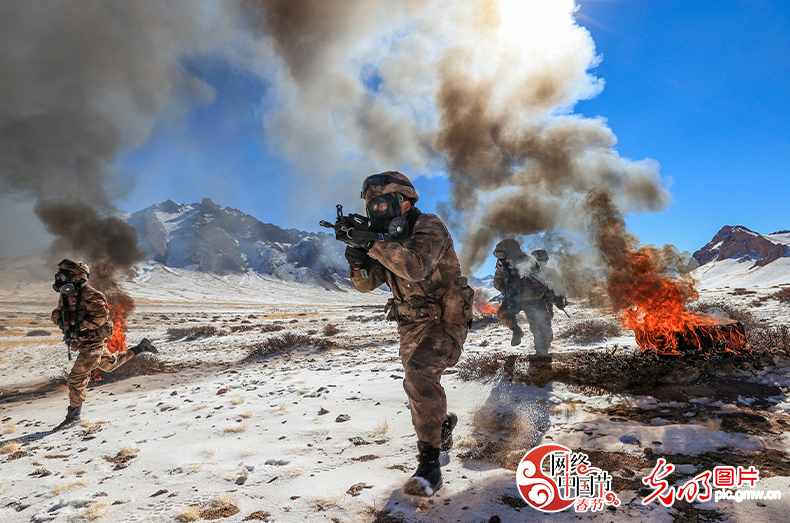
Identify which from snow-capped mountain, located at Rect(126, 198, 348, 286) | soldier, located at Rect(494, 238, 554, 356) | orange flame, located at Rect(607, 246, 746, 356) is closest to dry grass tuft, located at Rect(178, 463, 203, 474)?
soldier, located at Rect(494, 238, 554, 356)

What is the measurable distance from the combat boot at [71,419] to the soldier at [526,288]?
23.1 feet

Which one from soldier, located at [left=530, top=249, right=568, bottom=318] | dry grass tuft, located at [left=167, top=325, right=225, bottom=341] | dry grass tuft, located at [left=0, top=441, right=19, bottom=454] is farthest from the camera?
dry grass tuft, located at [left=167, top=325, right=225, bottom=341]

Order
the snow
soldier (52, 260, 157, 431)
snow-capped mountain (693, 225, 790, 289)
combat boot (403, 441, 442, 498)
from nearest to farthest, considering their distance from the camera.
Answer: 1. combat boot (403, 441, 442, 498)
2. soldier (52, 260, 157, 431)
3. the snow
4. snow-capped mountain (693, 225, 790, 289)

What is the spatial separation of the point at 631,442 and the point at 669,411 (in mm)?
1170

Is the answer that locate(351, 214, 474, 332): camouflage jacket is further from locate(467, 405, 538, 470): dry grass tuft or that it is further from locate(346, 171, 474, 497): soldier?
locate(467, 405, 538, 470): dry grass tuft

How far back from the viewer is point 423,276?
2.63 metres

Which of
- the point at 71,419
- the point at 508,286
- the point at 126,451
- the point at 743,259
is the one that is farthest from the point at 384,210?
the point at 743,259

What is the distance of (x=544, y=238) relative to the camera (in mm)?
11367

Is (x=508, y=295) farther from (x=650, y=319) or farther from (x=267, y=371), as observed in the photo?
(x=267, y=371)

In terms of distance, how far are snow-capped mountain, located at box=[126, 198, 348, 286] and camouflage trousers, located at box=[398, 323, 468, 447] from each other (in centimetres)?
11417

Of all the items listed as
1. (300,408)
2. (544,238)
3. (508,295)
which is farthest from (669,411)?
(544,238)

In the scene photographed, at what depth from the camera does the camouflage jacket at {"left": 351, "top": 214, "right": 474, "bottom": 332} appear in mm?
2588

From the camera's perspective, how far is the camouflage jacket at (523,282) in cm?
662

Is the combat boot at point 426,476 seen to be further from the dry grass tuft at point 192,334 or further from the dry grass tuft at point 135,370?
the dry grass tuft at point 192,334
